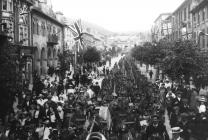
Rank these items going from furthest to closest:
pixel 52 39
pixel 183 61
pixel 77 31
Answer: pixel 52 39
pixel 77 31
pixel 183 61

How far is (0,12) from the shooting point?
29.7m

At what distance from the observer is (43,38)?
46.4 meters

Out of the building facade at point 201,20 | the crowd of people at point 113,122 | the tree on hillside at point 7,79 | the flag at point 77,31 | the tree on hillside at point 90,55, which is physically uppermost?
the building facade at point 201,20

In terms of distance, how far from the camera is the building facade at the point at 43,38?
42.1 meters

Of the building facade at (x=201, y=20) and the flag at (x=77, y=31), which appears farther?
the building facade at (x=201, y=20)

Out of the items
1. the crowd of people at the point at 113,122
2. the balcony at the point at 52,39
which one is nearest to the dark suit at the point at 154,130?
the crowd of people at the point at 113,122

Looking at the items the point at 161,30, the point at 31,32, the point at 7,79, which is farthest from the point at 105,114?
the point at 161,30

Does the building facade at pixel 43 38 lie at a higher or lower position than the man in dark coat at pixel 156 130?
higher

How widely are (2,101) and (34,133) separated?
6.87 m

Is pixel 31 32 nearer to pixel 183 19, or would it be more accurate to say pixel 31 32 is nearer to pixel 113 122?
pixel 183 19

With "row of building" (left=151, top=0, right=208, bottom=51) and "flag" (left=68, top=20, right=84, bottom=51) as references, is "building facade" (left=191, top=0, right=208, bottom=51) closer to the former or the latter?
"row of building" (left=151, top=0, right=208, bottom=51)

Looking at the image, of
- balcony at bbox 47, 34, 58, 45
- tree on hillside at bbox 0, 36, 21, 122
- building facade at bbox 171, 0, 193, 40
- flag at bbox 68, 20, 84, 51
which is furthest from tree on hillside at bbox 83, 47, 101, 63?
tree on hillside at bbox 0, 36, 21, 122

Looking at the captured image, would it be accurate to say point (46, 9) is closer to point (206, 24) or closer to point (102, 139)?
point (206, 24)

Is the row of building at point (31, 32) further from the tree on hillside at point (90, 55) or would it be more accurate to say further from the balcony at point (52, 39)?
the tree on hillside at point (90, 55)
